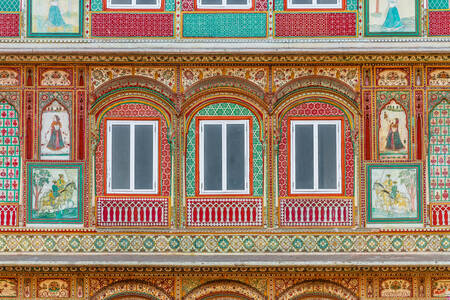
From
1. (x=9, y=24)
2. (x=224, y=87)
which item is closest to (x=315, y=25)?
(x=224, y=87)

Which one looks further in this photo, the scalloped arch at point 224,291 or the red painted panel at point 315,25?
the red painted panel at point 315,25

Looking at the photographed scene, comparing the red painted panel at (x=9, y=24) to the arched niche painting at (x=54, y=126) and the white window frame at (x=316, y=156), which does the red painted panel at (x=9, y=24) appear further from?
the white window frame at (x=316, y=156)

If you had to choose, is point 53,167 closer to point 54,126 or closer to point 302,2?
point 54,126

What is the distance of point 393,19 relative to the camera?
1246cm

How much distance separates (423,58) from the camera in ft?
40.2

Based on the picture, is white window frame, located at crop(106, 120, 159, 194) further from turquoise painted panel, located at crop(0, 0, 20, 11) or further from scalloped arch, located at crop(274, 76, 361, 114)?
turquoise painted panel, located at crop(0, 0, 20, 11)

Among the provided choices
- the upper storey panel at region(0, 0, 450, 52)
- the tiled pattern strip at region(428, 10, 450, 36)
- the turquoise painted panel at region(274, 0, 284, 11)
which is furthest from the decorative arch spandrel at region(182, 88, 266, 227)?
the tiled pattern strip at region(428, 10, 450, 36)

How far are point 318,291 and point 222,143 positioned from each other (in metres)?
3.16

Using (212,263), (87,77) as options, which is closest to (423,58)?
(212,263)

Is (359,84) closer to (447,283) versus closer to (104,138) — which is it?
(447,283)

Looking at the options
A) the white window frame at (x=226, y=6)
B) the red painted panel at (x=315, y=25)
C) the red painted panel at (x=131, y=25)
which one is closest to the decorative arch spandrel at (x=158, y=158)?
the red painted panel at (x=131, y=25)

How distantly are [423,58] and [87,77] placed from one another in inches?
238

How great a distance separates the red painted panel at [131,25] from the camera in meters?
12.5

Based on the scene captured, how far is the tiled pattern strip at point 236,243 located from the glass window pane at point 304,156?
101cm
